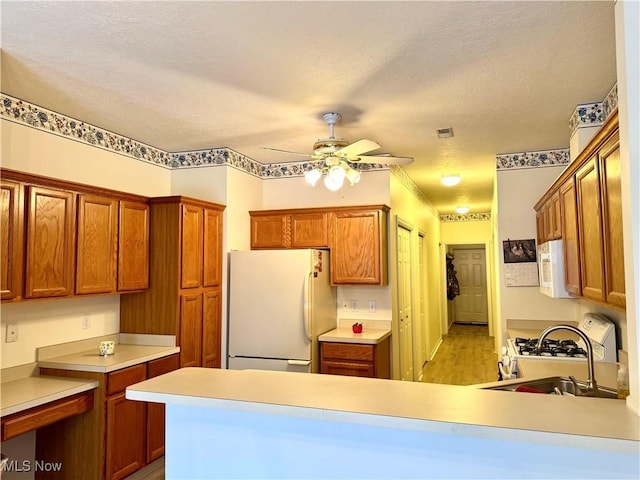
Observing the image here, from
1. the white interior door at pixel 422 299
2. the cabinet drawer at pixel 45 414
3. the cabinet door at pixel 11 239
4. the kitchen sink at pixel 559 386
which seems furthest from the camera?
the white interior door at pixel 422 299

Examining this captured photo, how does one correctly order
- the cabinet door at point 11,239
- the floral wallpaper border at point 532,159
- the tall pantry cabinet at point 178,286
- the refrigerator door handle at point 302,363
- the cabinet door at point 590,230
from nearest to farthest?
the cabinet door at point 590,230 < the cabinet door at point 11,239 < the tall pantry cabinet at point 178,286 < the refrigerator door handle at point 302,363 < the floral wallpaper border at point 532,159

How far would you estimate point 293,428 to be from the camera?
1.41 m

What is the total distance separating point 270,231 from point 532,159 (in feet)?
9.01

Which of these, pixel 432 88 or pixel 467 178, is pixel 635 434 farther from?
pixel 467 178

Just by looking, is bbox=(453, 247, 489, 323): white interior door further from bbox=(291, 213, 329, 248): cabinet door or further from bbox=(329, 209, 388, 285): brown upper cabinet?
bbox=(291, 213, 329, 248): cabinet door

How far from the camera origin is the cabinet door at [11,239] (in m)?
2.47

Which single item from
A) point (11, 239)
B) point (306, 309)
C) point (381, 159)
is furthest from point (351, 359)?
point (11, 239)

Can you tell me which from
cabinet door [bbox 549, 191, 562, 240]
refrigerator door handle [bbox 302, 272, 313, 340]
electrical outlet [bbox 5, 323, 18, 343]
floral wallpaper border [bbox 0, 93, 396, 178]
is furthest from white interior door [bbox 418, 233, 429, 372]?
electrical outlet [bbox 5, 323, 18, 343]

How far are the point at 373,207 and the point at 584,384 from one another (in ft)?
7.35

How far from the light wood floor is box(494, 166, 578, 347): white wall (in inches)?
62.6

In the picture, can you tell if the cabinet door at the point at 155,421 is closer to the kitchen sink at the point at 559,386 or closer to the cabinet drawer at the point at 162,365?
the cabinet drawer at the point at 162,365

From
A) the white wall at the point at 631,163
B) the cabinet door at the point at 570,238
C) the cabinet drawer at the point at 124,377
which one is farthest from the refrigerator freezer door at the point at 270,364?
the white wall at the point at 631,163

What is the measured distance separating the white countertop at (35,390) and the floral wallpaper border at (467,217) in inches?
319

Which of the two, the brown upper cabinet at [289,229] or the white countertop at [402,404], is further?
the brown upper cabinet at [289,229]
